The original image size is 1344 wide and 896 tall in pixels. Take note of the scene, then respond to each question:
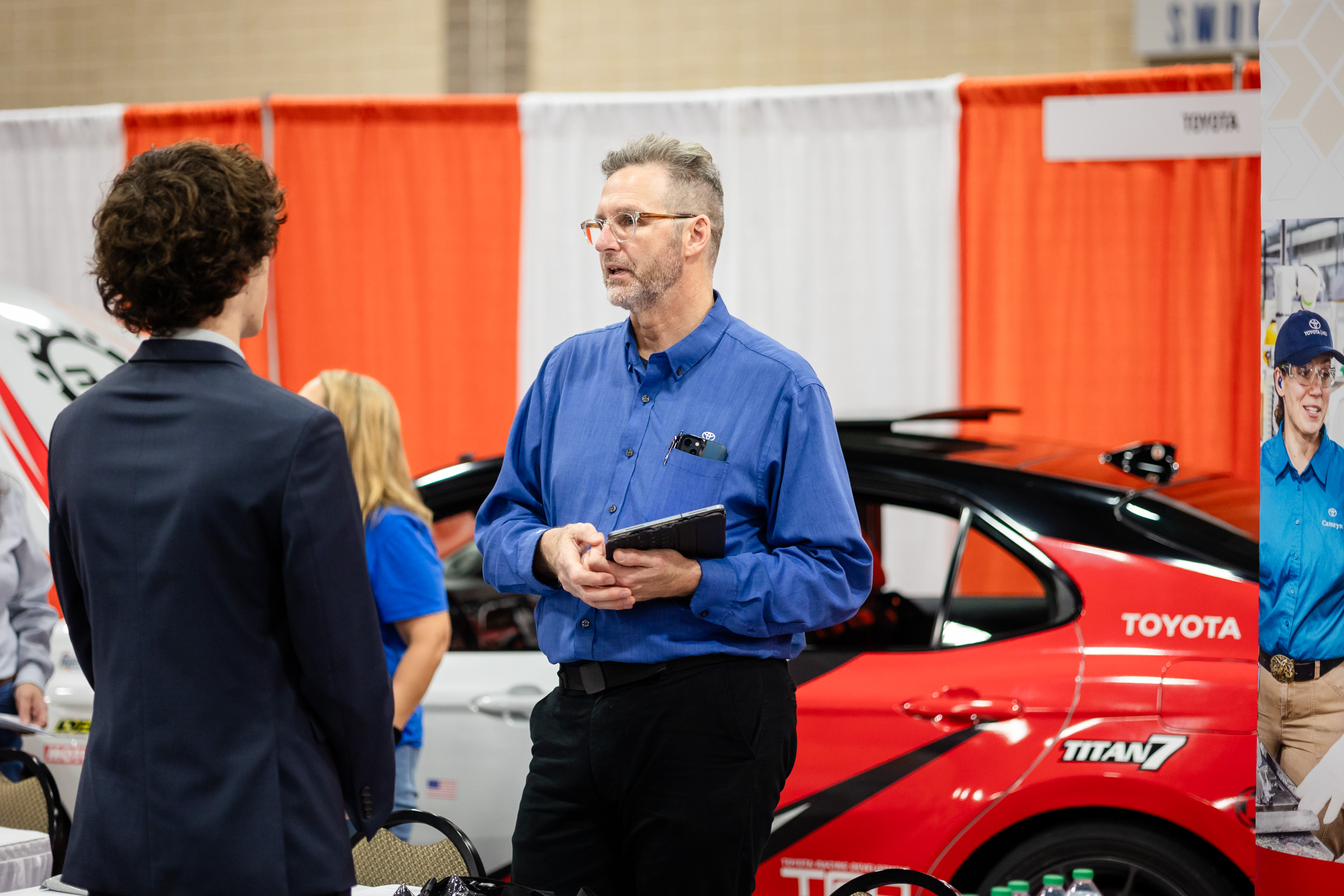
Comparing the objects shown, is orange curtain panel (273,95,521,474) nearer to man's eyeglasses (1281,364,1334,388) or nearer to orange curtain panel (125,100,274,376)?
orange curtain panel (125,100,274,376)

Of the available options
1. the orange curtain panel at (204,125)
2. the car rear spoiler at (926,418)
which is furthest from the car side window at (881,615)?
the orange curtain panel at (204,125)

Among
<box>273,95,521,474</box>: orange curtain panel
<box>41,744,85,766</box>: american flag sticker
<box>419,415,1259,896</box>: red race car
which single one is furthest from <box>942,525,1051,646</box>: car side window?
<box>273,95,521,474</box>: orange curtain panel

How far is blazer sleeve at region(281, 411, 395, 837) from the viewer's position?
1.41m

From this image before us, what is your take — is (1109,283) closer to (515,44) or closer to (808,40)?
(808,40)

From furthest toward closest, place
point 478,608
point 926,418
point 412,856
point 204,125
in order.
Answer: point 204,125, point 478,608, point 926,418, point 412,856

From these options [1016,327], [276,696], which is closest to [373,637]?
[276,696]

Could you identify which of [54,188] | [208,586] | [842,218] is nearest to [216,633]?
[208,586]

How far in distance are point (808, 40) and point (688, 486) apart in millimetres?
4449

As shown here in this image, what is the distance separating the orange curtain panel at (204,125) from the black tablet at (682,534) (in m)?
4.05

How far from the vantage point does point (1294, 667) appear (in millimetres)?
2166

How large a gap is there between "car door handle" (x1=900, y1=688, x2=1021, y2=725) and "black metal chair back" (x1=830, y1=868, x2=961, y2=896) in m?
0.65

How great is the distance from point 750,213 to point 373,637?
397 cm

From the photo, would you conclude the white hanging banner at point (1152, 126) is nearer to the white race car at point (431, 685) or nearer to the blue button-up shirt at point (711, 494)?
the white race car at point (431, 685)

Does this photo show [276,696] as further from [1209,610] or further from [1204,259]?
[1204,259]
